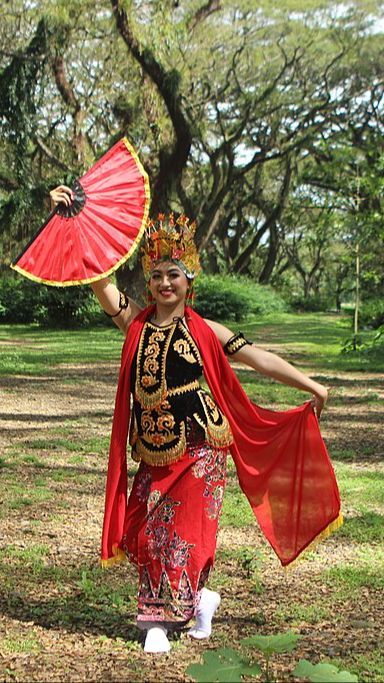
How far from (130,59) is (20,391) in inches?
483

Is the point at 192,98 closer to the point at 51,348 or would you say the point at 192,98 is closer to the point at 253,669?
the point at 51,348

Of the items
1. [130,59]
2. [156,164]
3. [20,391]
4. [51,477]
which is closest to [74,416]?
[20,391]

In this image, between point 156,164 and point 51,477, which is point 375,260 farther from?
point 51,477

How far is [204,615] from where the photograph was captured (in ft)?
13.4

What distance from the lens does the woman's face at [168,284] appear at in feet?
13.6

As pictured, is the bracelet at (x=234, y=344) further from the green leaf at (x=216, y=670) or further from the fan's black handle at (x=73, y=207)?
the green leaf at (x=216, y=670)

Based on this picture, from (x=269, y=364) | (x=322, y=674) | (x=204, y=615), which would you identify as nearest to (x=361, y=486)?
(x=269, y=364)

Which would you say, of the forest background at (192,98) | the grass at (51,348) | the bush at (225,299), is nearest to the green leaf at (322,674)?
the grass at (51,348)

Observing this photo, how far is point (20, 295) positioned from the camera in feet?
91.8

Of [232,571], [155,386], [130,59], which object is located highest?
[130,59]

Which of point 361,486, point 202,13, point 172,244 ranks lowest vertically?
point 361,486

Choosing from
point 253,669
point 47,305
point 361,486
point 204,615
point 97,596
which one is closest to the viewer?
point 253,669

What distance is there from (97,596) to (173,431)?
1.22 m

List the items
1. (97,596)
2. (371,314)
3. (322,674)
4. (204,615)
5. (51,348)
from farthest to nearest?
(371,314), (51,348), (97,596), (204,615), (322,674)
